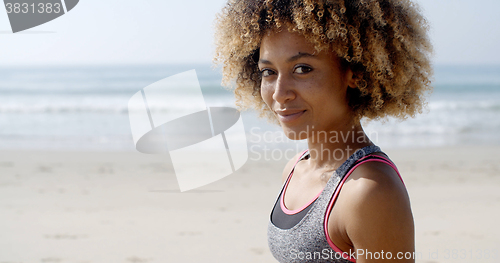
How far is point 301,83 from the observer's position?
170 centimetres

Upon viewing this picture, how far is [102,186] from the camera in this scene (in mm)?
7672

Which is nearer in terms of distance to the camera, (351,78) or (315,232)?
(315,232)

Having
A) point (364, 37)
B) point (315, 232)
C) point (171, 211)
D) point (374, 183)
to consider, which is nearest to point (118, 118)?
point (171, 211)

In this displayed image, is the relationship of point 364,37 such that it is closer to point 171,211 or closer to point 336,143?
point 336,143

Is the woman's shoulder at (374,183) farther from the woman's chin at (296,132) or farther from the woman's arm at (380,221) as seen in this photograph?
the woman's chin at (296,132)

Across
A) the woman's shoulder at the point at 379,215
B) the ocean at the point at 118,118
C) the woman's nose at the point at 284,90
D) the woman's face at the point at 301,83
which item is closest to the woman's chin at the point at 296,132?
the woman's face at the point at 301,83

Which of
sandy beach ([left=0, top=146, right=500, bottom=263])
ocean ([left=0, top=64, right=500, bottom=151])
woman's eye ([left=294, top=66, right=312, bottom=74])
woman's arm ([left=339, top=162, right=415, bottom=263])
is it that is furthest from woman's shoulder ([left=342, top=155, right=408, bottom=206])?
sandy beach ([left=0, top=146, right=500, bottom=263])

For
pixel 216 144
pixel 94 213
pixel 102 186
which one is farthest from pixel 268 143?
pixel 94 213

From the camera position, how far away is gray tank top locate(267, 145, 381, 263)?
157 centimetres

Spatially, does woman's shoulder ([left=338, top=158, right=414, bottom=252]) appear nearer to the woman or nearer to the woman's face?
the woman

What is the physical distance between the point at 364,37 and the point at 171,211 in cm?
520

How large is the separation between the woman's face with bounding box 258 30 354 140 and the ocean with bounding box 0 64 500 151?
103 centimetres

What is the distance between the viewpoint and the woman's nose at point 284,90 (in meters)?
1.71

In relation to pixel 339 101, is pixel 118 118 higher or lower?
higher
